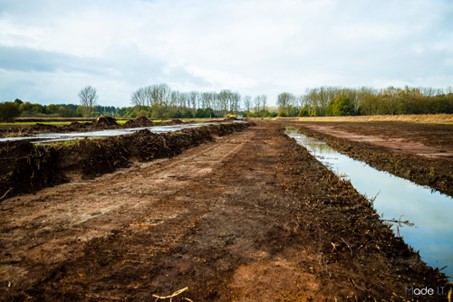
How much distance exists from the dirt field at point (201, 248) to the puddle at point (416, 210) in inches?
18.9

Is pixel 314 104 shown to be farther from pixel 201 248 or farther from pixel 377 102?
pixel 201 248

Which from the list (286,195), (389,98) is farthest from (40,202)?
(389,98)

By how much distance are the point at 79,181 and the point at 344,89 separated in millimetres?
102662

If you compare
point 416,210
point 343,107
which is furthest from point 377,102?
point 416,210

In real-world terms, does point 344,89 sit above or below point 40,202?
above

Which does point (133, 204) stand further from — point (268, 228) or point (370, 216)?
point (370, 216)

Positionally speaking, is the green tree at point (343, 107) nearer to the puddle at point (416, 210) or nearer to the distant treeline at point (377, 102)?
the distant treeline at point (377, 102)

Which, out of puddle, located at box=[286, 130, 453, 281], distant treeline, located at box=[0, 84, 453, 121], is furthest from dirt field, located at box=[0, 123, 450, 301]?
distant treeline, located at box=[0, 84, 453, 121]

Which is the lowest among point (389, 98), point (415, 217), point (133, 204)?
point (415, 217)

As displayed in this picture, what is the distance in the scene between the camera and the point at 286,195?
612cm

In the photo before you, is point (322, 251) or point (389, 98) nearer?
point (322, 251)

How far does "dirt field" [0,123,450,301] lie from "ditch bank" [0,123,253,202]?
2.16 ft

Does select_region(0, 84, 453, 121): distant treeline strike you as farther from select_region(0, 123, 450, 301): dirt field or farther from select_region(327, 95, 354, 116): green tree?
select_region(0, 123, 450, 301): dirt field

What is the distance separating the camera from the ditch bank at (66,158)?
20.2 ft
